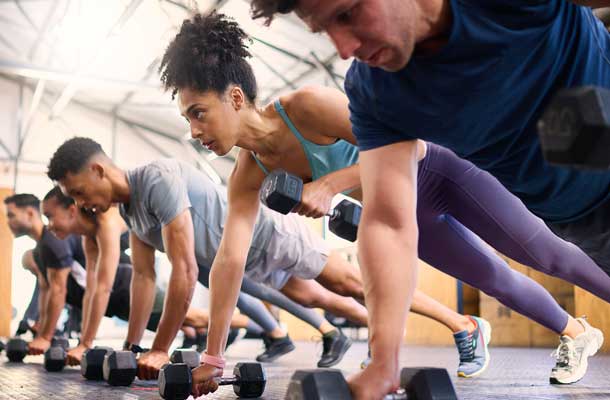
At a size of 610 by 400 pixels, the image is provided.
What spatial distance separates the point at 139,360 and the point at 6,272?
26.3ft

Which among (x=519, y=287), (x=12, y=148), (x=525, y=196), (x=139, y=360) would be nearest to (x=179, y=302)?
(x=139, y=360)

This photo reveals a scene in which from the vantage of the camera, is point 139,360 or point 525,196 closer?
point 525,196

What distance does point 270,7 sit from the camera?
3.10 ft

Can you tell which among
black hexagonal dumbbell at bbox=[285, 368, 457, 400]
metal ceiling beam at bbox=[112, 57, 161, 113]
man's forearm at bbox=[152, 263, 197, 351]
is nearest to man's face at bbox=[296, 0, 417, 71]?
black hexagonal dumbbell at bbox=[285, 368, 457, 400]

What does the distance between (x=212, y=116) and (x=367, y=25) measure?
1.04 m

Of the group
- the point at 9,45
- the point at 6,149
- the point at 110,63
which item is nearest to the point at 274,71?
the point at 110,63

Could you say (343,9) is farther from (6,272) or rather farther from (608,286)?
(6,272)

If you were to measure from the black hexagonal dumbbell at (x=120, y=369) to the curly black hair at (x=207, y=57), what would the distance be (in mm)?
887

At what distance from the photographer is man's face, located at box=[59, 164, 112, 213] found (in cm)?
256

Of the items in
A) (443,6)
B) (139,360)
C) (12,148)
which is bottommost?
(139,360)

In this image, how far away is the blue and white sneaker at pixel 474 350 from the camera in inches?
97.0

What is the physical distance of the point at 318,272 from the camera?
2.65m

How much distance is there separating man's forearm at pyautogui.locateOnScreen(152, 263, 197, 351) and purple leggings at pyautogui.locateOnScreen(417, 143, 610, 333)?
0.78 metres

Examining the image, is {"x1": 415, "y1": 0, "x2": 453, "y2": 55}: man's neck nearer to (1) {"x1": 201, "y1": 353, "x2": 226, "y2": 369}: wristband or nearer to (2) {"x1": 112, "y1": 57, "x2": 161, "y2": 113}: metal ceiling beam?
(1) {"x1": 201, "y1": 353, "x2": 226, "y2": 369}: wristband
